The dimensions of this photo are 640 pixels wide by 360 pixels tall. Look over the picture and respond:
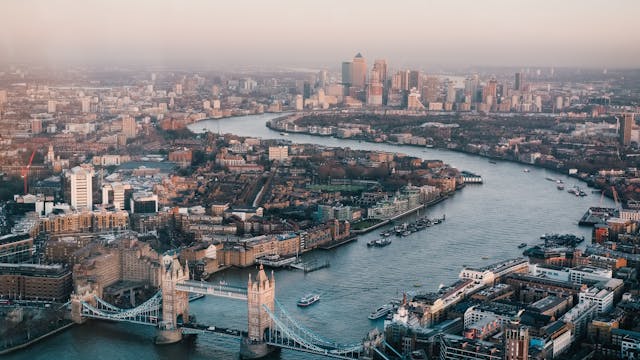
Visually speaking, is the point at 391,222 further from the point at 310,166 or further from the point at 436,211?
the point at 310,166

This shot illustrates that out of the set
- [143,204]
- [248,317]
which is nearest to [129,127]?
[143,204]

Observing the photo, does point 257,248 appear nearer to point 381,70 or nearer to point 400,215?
point 400,215

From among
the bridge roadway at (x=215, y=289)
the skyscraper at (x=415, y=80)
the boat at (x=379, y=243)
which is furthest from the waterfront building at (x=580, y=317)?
the skyscraper at (x=415, y=80)

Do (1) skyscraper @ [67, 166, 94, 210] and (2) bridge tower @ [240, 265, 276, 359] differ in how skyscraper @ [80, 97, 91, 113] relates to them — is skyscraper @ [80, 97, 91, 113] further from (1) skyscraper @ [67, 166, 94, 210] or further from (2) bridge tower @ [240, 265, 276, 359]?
(2) bridge tower @ [240, 265, 276, 359]

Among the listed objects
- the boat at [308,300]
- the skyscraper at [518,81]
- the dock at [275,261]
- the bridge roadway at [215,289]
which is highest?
the skyscraper at [518,81]

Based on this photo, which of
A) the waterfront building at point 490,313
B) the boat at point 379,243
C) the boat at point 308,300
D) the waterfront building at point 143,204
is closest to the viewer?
the waterfront building at point 490,313

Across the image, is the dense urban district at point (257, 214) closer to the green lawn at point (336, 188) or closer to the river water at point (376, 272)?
the green lawn at point (336, 188)

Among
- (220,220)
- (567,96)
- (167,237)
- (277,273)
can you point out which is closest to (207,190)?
(220,220)

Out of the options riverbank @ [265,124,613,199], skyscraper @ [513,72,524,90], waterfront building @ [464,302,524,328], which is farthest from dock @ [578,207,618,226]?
skyscraper @ [513,72,524,90]
